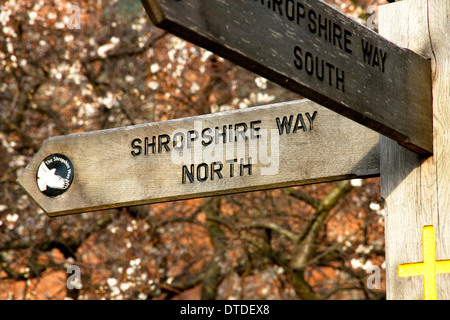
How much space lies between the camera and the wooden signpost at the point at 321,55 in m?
1.78

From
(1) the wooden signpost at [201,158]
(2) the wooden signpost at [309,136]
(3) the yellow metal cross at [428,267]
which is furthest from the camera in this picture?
(1) the wooden signpost at [201,158]

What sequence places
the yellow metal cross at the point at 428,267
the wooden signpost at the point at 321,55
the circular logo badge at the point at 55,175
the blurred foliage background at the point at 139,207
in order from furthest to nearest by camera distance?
1. the blurred foliage background at the point at 139,207
2. the circular logo badge at the point at 55,175
3. the yellow metal cross at the point at 428,267
4. the wooden signpost at the point at 321,55

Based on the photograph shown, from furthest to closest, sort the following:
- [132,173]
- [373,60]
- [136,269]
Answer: [136,269]
[132,173]
[373,60]

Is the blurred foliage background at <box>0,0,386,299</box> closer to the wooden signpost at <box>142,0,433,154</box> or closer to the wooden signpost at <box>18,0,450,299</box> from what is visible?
the wooden signpost at <box>18,0,450,299</box>

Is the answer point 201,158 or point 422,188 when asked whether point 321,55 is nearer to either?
point 422,188

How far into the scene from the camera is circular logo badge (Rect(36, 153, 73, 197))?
3.03 metres

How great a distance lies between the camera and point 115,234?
7.34m

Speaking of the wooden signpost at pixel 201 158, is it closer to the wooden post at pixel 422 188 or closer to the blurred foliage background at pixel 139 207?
the wooden post at pixel 422 188

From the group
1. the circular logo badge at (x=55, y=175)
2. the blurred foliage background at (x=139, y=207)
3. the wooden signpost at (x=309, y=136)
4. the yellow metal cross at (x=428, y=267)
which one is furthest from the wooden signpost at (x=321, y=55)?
the blurred foliage background at (x=139, y=207)

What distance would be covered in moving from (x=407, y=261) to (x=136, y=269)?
15.9ft

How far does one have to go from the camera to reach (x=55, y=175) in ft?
10.1

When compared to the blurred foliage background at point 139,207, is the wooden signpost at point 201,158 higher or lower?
lower
